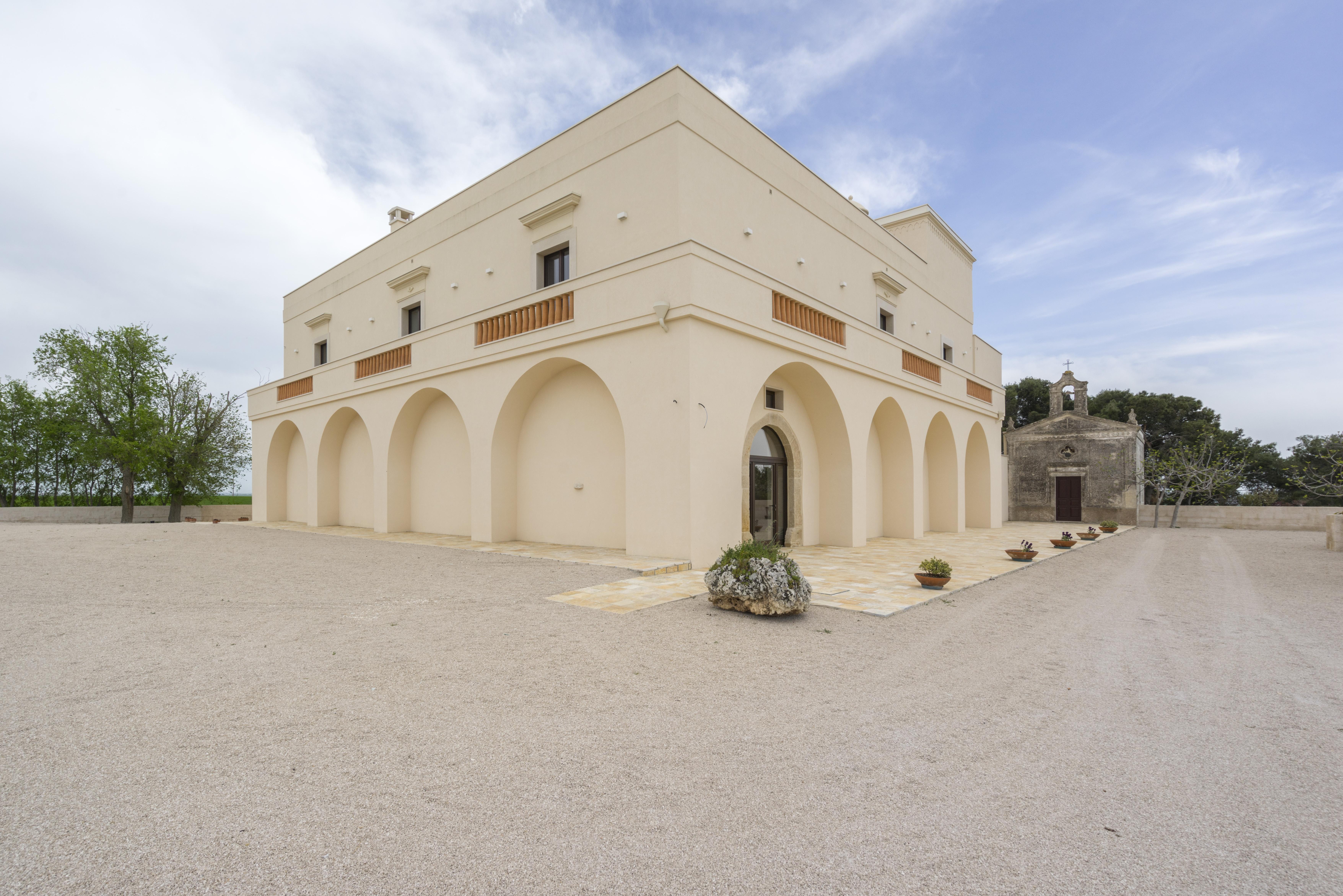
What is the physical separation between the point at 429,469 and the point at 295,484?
8726 mm

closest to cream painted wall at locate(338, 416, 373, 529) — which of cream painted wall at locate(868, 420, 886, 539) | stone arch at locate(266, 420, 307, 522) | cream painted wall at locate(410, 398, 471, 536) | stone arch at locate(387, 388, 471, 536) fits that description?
stone arch at locate(387, 388, 471, 536)

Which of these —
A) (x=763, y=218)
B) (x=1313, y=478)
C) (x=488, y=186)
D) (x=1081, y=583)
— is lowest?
(x=1081, y=583)

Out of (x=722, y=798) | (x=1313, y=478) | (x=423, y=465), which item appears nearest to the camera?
(x=722, y=798)

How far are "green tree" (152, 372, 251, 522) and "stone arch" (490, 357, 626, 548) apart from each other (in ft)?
72.6

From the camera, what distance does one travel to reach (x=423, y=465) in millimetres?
14758

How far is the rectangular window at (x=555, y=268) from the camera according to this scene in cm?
1198

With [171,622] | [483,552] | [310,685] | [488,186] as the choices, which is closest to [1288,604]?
[310,685]

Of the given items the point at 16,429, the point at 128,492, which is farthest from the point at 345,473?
the point at 16,429

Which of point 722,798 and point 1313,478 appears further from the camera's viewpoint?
point 1313,478

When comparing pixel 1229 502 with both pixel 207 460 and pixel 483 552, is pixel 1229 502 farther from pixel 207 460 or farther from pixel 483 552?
pixel 207 460

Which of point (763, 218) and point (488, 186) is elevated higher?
point (488, 186)

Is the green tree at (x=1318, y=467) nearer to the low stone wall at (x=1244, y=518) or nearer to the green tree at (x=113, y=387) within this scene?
the low stone wall at (x=1244, y=518)

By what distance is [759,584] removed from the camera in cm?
602

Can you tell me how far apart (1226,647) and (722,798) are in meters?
5.29
